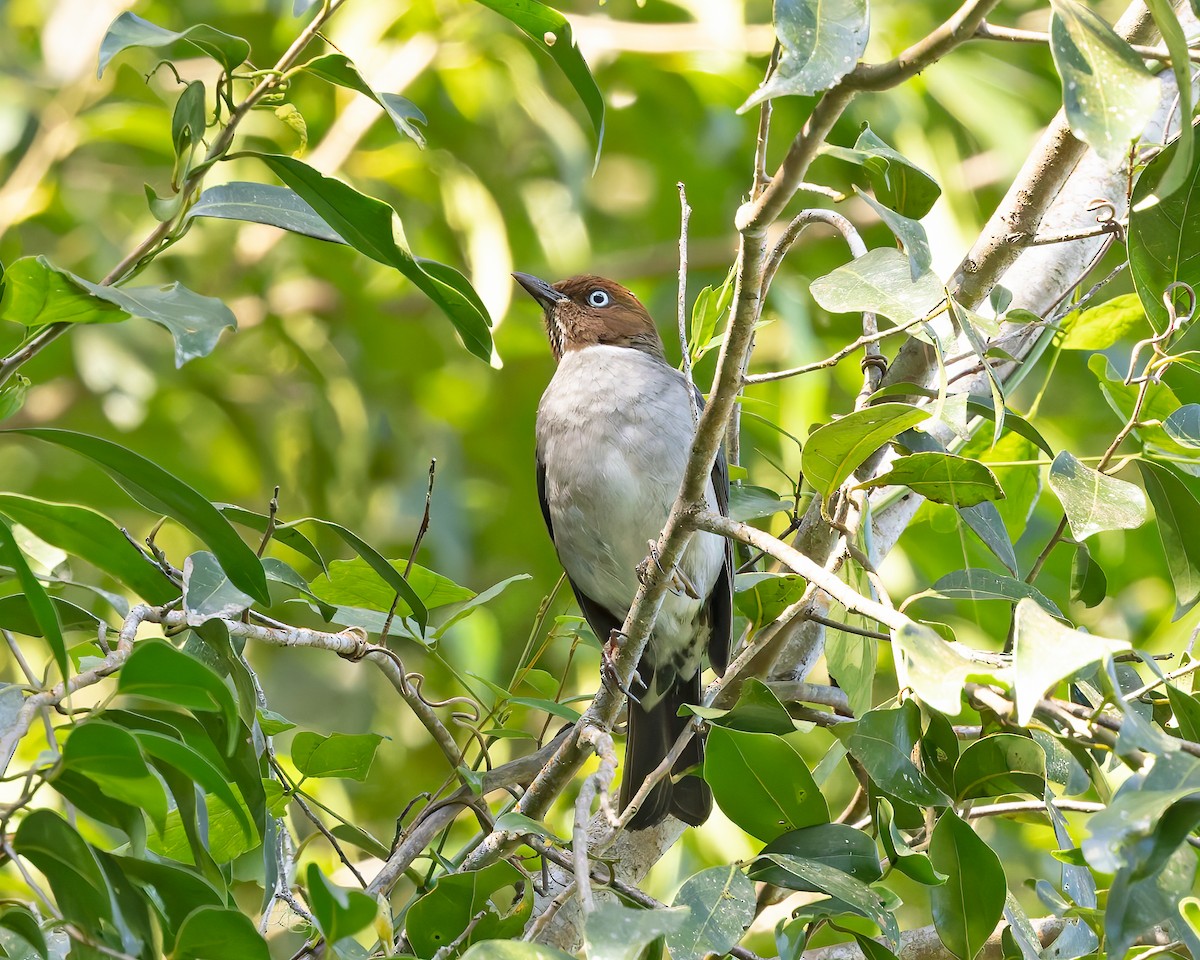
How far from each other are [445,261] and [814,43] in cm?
570

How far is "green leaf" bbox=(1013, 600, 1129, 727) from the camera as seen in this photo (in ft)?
4.99

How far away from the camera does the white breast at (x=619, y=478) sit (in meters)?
4.53

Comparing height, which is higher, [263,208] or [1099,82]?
[1099,82]

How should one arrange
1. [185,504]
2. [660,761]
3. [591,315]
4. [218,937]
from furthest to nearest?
[591,315] → [660,761] → [185,504] → [218,937]

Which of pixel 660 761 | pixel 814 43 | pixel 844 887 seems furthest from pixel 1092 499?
pixel 660 761

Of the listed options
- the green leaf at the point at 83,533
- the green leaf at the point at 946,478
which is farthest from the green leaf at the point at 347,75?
the green leaf at the point at 946,478

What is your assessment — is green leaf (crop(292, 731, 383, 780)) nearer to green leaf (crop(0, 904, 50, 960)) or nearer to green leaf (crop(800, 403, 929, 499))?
green leaf (crop(0, 904, 50, 960))

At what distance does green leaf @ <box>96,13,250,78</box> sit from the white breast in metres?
2.50

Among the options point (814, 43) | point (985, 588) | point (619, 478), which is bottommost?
point (619, 478)

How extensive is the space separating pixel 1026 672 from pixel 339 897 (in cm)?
93

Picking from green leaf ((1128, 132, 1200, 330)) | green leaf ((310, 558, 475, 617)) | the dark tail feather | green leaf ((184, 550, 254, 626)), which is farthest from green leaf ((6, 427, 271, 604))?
green leaf ((1128, 132, 1200, 330))

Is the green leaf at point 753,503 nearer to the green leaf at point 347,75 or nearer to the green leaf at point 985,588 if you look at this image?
the green leaf at point 985,588

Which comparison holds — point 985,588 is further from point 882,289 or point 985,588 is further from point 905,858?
point 882,289

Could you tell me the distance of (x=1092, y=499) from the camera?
7.57 ft
